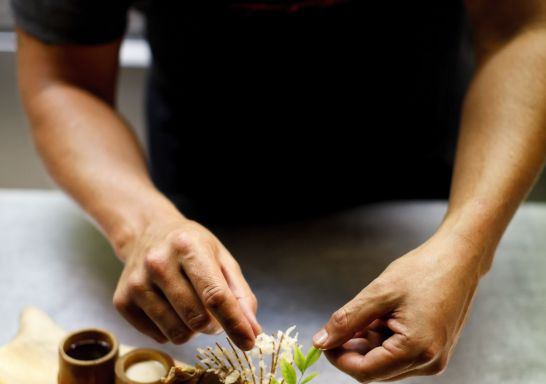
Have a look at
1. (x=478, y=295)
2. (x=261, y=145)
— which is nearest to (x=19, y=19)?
(x=261, y=145)

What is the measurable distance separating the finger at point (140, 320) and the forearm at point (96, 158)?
121 mm

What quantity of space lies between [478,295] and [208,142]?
1.89 feet

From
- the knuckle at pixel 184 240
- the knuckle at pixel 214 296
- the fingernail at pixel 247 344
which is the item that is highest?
the knuckle at pixel 184 240

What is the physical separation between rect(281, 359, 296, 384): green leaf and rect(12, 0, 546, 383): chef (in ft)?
0.18

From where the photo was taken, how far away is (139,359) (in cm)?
106

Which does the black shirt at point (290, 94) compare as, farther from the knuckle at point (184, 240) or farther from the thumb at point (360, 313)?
the thumb at point (360, 313)

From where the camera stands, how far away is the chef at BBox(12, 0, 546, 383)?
3.09ft

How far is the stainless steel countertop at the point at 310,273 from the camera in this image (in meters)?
1.17

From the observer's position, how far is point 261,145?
1450 mm

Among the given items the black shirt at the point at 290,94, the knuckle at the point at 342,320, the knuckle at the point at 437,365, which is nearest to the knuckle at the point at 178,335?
the knuckle at the point at 342,320

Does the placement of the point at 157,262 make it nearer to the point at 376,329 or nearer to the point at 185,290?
the point at 185,290

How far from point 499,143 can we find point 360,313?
378 millimetres

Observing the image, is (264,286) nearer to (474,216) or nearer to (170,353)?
(170,353)

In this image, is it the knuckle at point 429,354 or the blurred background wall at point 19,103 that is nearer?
the knuckle at point 429,354
